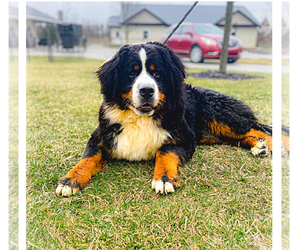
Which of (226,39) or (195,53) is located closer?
(195,53)

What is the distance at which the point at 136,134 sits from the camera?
108 inches

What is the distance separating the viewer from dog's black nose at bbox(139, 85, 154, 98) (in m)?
2.39

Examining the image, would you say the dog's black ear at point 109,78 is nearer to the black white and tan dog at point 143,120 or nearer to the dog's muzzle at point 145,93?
the black white and tan dog at point 143,120

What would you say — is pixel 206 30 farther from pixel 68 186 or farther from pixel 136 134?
pixel 68 186

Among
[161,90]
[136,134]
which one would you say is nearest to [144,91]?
[161,90]

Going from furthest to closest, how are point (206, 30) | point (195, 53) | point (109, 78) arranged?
point (206, 30) → point (195, 53) → point (109, 78)

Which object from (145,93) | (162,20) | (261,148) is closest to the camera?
(145,93)

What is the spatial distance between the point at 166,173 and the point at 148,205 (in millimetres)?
339

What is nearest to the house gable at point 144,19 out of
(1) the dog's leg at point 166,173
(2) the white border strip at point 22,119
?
(1) the dog's leg at point 166,173
